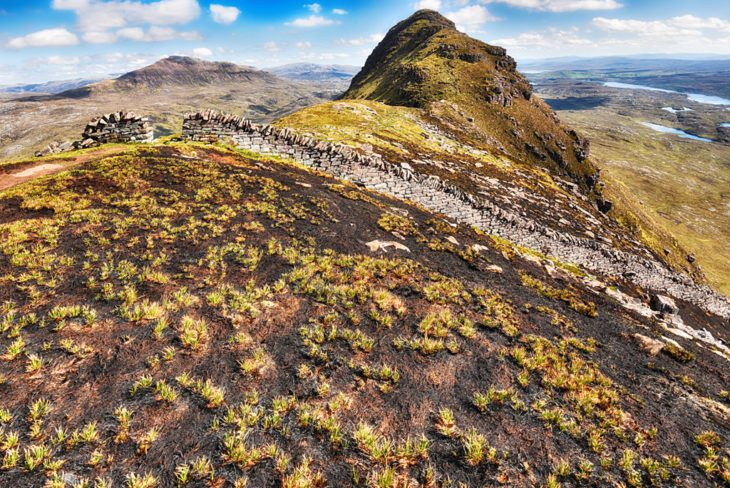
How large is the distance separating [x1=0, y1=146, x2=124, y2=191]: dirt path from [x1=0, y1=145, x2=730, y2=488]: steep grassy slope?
9.67 ft

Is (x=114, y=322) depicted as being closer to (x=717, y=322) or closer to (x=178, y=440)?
(x=178, y=440)

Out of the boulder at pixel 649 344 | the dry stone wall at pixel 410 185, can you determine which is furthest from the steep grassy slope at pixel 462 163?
the boulder at pixel 649 344

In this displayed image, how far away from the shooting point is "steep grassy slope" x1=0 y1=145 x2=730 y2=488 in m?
7.71

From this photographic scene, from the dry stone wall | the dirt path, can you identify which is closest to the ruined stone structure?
the dry stone wall

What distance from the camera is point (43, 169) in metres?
22.8

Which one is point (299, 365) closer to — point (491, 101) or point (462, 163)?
point (462, 163)

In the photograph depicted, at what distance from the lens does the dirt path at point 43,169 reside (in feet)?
68.2

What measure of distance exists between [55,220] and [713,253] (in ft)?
516

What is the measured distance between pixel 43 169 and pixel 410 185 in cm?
3044

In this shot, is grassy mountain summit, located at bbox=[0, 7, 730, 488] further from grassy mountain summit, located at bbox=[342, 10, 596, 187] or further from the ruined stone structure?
grassy mountain summit, located at bbox=[342, 10, 596, 187]

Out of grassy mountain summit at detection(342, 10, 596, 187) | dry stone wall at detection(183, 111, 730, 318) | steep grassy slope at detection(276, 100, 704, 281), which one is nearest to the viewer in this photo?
dry stone wall at detection(183, 111, 730, 318)

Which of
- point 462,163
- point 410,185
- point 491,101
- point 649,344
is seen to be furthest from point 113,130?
point 491,101

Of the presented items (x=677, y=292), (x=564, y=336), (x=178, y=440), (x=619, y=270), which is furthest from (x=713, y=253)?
(x=178, y=440)

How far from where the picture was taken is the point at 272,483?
721 cm
